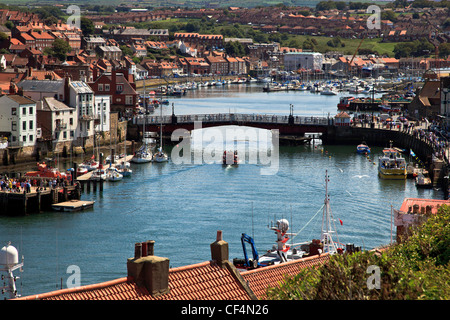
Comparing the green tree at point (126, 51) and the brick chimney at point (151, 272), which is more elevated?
the green tree at point (126, 51)

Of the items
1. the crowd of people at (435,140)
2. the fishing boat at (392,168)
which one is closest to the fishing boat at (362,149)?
the crowd of people at (435,140)

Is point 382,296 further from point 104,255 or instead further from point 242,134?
point 242,134

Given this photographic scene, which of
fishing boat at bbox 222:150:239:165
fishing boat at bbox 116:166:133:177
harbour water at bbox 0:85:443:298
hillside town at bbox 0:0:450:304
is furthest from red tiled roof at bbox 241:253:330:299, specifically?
fishing boat at bbox 222:150:239:165

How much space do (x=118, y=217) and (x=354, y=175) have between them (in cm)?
1894

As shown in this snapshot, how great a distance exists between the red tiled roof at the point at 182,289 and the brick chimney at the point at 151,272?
0.31ft

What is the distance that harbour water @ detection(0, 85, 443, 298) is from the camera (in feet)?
112

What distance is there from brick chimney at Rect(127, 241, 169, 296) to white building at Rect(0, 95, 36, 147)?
149 ft

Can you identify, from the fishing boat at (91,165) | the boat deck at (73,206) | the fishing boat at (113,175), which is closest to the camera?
the boat deck at (73,206)

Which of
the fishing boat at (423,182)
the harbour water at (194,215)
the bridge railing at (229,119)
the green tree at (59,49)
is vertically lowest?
the harbour water at (194,215)

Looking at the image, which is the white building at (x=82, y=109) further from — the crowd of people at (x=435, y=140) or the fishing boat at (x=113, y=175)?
the crowd of people at (x=435, y=140)

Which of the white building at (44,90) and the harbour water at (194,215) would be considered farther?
the white building at (44,90)

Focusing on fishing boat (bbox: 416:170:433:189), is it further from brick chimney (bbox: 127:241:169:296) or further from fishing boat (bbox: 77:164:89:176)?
brick chimney (bbox: 127:241:169:296)

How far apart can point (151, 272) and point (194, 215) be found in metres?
26.5

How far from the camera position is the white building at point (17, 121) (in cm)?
6034
